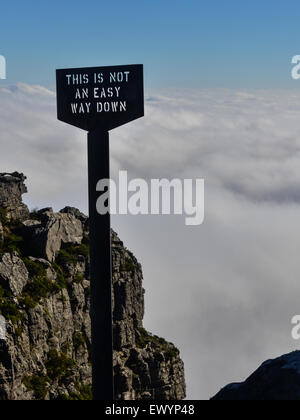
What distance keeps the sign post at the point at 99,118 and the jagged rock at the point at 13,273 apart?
2734 cm

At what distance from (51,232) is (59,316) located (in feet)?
20.8

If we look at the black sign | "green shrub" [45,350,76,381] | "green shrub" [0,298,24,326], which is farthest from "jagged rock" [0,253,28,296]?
the black sign

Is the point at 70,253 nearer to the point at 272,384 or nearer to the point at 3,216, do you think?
the point at 3,216

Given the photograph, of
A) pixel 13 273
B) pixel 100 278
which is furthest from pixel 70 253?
pixel 100 278

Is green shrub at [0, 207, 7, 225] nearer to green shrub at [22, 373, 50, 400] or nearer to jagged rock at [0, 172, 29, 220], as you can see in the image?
jagged rock at [0, 172, 29, 220]

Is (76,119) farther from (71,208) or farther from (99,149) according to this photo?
(71,208)

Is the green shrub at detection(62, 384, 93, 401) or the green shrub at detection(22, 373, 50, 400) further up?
the green shrub at detection(22, 373, 50, 400)

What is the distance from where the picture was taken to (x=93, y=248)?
2689cm

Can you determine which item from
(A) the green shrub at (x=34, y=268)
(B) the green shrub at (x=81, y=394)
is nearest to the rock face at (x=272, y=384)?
(B) the green shrub at (x=81, y=394)

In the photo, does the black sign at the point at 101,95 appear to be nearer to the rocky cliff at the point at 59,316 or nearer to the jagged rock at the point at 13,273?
the rocky cliff at the point at 59,316

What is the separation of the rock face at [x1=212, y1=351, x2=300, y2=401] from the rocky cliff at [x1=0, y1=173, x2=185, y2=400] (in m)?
30.2

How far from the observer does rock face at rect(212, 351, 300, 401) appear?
64.1 feet

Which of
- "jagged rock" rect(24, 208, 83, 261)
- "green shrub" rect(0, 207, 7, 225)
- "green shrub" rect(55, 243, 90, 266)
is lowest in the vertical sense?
"green shrub" rect(55, 243, 90, 266)
